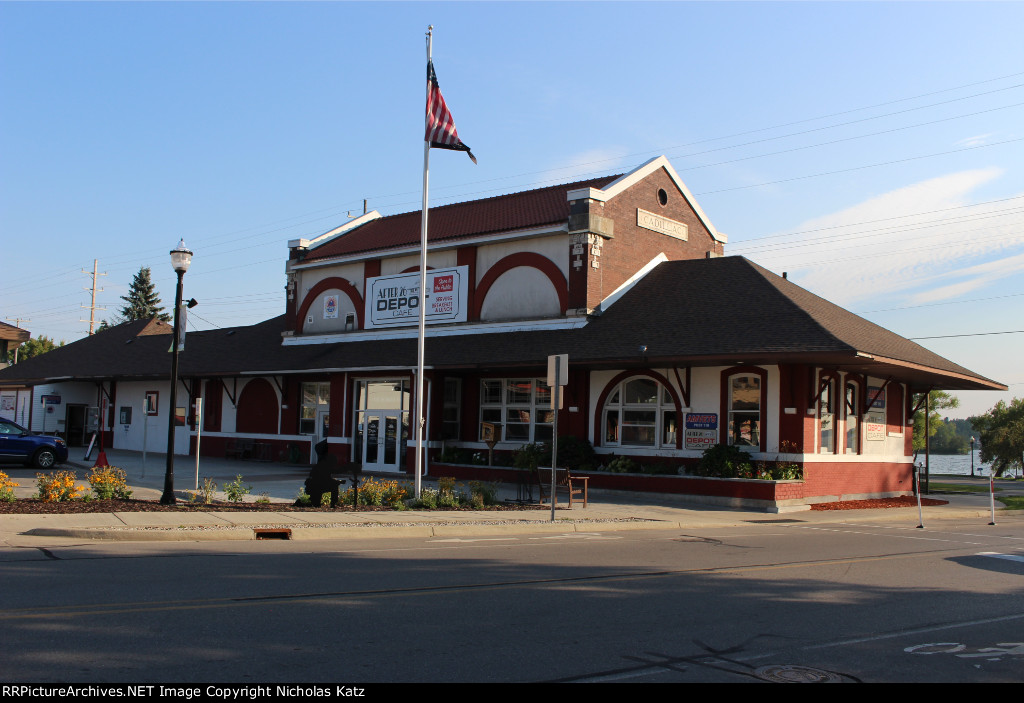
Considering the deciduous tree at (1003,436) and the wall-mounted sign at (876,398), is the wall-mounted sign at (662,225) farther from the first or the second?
the deciduous tree at (1003,436)

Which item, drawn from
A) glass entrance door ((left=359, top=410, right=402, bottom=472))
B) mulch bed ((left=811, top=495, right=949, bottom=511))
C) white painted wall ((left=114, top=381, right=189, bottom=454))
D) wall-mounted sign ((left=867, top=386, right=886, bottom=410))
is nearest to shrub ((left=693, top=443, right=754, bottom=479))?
mulch bed ((left=811, top=495, right=949, bottom=511))

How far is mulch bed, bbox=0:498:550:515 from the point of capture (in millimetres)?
15219

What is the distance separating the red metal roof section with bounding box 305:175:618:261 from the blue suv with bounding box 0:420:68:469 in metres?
12.6

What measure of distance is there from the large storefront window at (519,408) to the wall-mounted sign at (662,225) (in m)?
6.93

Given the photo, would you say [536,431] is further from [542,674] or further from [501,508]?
[542,674]

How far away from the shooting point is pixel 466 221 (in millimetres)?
33156

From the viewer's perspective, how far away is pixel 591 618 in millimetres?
8312

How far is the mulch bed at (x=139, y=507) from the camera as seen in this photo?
49.9 ft

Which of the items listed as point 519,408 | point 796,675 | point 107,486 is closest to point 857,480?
point 519,408

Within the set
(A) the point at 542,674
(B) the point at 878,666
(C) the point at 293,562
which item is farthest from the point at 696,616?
(C) the point at 293,562

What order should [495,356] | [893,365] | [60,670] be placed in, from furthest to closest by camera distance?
1. [495,356]
2. [893,365]
3. [60,670]

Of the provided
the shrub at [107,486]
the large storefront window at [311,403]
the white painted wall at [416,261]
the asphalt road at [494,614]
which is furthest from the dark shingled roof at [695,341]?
the shrub at [107,486]

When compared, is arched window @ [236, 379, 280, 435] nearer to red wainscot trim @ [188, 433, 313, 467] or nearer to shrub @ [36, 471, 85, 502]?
red wainscot trim @ [188, 433, 313, 467]

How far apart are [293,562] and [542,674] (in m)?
5.96
